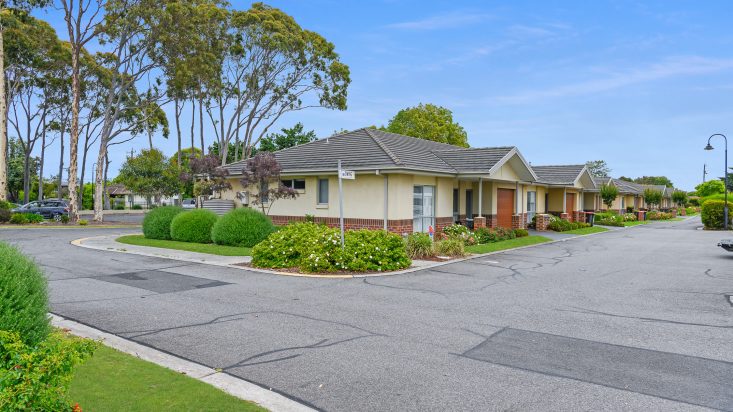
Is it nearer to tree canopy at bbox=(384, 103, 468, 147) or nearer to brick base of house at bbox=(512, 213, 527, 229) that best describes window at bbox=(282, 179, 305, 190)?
brick base of house at bbox=(512, 213, 527, 229)

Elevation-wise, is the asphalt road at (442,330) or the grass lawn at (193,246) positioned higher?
the grass lawn at (193,246)

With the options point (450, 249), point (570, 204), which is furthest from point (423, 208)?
point (570, 204)

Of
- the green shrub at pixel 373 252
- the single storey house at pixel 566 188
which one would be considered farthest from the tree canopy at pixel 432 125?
the green shrub at pixel 373 252

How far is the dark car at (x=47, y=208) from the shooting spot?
37094mm

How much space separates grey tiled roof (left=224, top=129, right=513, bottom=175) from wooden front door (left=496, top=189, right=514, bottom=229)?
346 centimetres

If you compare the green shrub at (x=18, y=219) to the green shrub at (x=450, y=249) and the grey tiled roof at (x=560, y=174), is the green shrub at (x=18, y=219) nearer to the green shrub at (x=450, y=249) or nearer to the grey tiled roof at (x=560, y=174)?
the green shrub at (x=450, y=249)

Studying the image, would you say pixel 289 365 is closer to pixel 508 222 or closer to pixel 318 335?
pixel 318 335

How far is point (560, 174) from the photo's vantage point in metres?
35.5

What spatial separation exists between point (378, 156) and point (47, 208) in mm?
30295

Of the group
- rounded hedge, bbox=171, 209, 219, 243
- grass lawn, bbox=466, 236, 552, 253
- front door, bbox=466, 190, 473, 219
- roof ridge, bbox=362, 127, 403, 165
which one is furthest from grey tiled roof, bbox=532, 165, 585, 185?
rounded hedge, bbox=171, 209, 219, 243

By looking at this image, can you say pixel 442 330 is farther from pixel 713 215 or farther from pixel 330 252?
pixel 713 215

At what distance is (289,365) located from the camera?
5.80 m

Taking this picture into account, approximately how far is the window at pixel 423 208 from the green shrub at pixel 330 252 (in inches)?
259

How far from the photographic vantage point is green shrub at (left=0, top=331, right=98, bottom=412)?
10.0 feet
